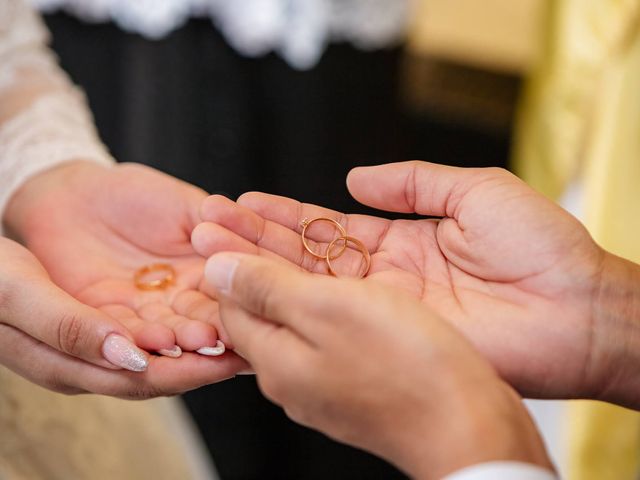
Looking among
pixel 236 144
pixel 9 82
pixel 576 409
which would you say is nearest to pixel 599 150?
pixel 576 409

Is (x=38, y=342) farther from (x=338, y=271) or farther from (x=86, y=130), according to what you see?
(x=86, y=130)

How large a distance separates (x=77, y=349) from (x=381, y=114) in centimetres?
153

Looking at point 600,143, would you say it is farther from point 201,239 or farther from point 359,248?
point 201,239

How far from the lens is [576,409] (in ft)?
3.52

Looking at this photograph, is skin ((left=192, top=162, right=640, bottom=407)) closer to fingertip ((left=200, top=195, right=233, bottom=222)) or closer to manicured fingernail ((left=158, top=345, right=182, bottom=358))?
fingertip ((left=200, top=195, right=233, bottom=222))

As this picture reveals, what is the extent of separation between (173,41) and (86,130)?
1.01 m

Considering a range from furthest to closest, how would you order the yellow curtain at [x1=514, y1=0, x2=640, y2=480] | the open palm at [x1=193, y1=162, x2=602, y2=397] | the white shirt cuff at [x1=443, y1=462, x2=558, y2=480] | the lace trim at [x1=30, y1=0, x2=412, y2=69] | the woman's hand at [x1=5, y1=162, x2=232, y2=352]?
the lace trim at [x1=30, y1=0, x2=412, y2=69] < the yellow curtain at [x1=514, y1=0, x2=640, y2=480] < the woman's hand at [x1=5, y1=162, x2=232, y2=352] < the open palm at [x1=193, y1=162, x2=602, y2=397] < the white shirt cuff at [x1=443, y1=462, x2=558, y2=480]

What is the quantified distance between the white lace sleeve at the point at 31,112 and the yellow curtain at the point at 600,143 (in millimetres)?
724

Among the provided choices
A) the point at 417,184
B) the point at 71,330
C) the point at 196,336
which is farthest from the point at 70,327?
the point at 417,184

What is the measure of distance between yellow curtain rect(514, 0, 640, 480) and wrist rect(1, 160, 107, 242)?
27.9 inches

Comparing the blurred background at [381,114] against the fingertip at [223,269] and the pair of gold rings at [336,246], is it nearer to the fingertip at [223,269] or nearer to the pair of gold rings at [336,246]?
the pair of gold rings at [336,246]

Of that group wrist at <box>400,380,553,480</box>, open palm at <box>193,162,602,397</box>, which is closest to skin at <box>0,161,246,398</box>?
open palm at <box>193,162,602,397</box>

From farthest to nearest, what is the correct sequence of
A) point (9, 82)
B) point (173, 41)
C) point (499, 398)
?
point (173, 41)
point (9, 82)
point (499, 398)

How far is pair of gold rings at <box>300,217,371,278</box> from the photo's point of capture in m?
0.76
